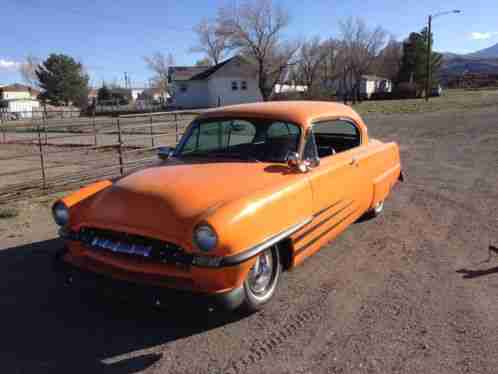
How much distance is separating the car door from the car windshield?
0.23m

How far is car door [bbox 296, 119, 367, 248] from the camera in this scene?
13.1ft

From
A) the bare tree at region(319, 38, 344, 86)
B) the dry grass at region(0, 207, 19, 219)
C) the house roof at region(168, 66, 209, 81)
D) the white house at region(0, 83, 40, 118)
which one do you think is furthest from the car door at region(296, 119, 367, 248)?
the white house at region(0, 83, 40, 118)

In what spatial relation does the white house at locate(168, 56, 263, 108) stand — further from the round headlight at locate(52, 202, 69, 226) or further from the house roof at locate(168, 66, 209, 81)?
the round headlight at locate(52, 202, 69, 226)

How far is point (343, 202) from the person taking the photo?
14.6 feet

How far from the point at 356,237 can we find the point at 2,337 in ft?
12.1

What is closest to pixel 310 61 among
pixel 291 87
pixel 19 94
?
pixel 291 87

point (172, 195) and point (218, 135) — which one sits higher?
point (218, 135)

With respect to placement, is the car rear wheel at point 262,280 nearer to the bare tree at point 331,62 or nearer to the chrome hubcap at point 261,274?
the chrome hubcap at point 261,274

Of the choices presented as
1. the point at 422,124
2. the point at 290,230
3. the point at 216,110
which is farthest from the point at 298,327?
the point at 422,124

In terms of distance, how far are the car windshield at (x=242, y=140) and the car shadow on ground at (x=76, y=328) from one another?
153 centimetres

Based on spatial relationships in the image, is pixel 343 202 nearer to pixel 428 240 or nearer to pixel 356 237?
pixel 356 237

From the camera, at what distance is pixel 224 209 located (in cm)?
312

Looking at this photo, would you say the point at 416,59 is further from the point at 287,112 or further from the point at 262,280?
the point at 262,280

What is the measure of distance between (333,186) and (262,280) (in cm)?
122
